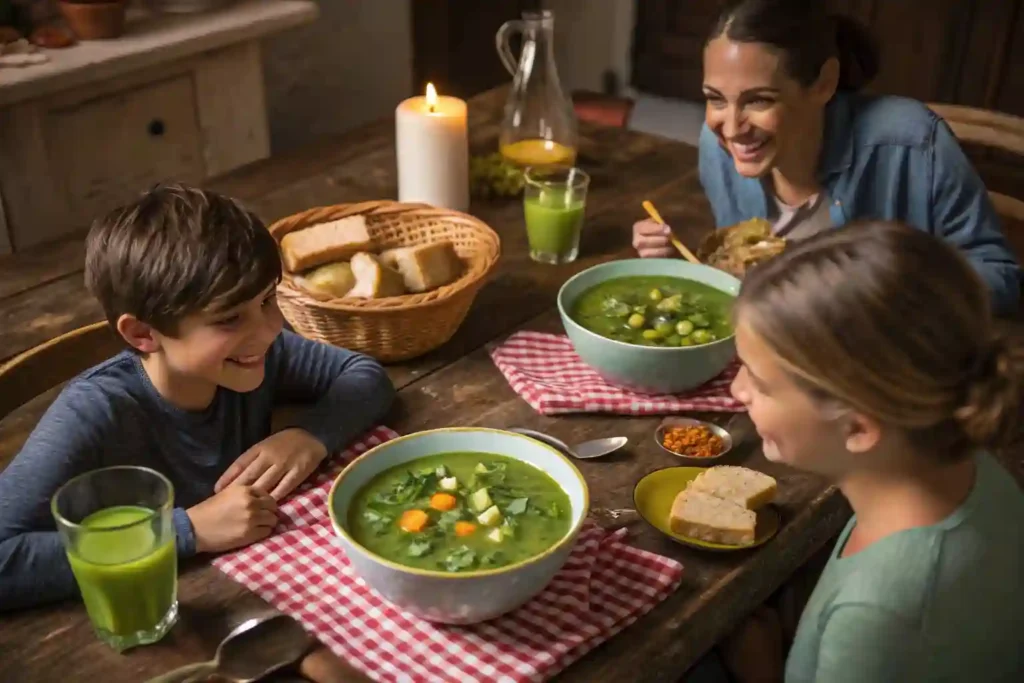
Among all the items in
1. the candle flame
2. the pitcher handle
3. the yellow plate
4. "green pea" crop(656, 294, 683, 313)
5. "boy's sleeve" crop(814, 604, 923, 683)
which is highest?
the pitcher handle

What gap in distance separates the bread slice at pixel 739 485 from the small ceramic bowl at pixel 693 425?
44 millimetres

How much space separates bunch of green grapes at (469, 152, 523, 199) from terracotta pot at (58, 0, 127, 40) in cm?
127

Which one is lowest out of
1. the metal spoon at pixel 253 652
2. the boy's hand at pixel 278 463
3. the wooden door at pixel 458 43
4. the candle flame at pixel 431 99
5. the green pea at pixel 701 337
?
the wooden door at pixel 458 43

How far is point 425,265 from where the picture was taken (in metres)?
1.46

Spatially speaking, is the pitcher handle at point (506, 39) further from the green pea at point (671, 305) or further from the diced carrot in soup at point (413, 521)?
the diced carrot in soup at point (413, 521)

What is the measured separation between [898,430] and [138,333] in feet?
2.63

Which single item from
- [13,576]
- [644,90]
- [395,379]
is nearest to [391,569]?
[13,576]

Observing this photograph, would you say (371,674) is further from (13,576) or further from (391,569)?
(13,576)

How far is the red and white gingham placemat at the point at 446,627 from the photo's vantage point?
36.9 inches

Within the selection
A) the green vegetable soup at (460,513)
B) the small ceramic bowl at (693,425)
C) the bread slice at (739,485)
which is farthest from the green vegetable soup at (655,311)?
the green vegetable soup at (460,513)

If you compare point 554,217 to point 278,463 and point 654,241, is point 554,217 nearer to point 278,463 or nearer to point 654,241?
point 654,241

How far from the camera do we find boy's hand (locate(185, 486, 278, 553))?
1.07 meters

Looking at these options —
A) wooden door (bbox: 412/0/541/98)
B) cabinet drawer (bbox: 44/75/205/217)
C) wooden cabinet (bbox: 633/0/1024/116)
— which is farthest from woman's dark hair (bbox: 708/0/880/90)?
wooden door (bbox: 412/0/541/98)

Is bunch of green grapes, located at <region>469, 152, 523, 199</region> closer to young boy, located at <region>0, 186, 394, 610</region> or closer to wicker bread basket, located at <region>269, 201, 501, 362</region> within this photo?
wicker bread basket, located at <region>269, 201, 501, 362</region>
